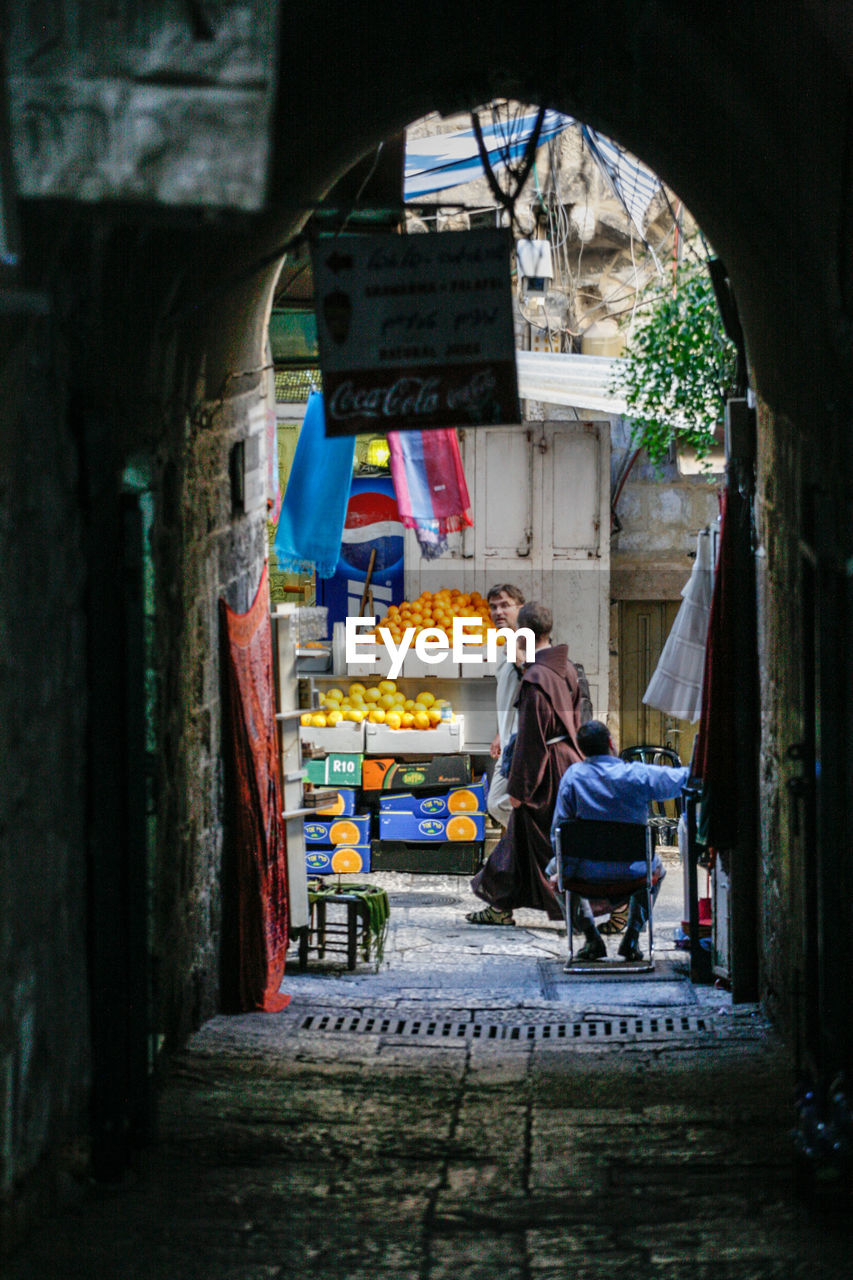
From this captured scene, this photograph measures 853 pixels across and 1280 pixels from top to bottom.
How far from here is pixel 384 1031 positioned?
22.4 feet

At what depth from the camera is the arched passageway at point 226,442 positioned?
4.25m

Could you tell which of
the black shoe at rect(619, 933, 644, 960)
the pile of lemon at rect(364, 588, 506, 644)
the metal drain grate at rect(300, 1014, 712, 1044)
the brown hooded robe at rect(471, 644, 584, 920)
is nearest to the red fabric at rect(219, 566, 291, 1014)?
the metal drain grate at rect(300, 1014, 712, 1044)

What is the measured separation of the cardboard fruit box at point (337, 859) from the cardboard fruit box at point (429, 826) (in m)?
0.22

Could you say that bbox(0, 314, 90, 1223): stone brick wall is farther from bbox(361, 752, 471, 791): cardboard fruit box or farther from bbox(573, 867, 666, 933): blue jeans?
bbox(361, 752, 471, 791): cardboard fruit box

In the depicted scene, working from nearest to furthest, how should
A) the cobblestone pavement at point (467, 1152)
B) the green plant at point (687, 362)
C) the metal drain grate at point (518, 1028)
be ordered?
the cobblestone pavement at point (467, 1152) → the metal drain grate at point (518, 1028) → the green plant at point (687, 362)

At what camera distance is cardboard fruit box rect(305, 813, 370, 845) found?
11.2 m

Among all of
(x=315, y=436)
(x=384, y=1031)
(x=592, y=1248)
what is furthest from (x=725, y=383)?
(x=592, y=1248)

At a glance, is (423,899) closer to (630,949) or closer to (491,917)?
(491,917)

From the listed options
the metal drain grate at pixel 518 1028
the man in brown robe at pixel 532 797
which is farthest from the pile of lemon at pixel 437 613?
the metal drain grate at pixel 518 1028

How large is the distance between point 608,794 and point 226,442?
284 cm

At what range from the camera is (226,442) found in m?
7.25

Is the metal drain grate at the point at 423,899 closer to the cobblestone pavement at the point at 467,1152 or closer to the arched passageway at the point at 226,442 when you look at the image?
the cobblestone pavement at the point at 467,1152

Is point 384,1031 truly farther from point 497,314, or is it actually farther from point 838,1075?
point 497,314

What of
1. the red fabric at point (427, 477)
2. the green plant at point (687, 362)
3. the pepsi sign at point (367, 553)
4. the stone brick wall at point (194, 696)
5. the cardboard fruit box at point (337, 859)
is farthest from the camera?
the pepsi sign at point (367, 553)
